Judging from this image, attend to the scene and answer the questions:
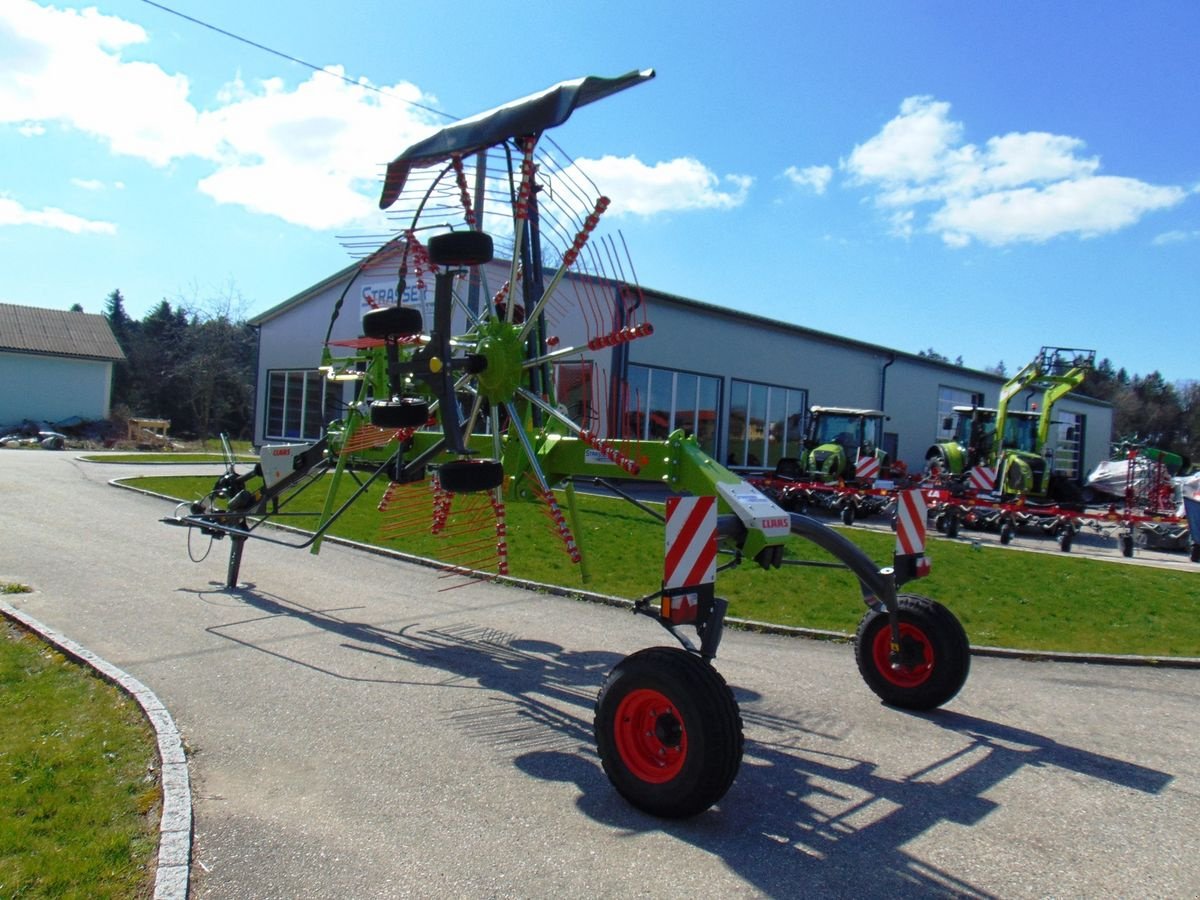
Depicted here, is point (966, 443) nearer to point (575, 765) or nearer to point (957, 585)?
point (957, 585)

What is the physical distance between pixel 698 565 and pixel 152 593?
22.7 ft

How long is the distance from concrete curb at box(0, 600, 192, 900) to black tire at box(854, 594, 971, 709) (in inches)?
176

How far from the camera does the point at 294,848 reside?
4.22m

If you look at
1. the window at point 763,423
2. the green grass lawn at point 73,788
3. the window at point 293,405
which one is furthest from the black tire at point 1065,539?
the window at point 293,405

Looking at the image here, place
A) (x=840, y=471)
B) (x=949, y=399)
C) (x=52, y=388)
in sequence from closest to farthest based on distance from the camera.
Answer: (x=840, y=471), (x=949, y=399), (x=52, y=388)

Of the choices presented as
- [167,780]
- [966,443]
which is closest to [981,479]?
[966,443]

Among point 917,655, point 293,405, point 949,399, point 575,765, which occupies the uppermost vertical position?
point 949,399

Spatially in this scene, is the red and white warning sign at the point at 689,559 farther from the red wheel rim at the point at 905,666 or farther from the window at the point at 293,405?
the window at the point at 293,405

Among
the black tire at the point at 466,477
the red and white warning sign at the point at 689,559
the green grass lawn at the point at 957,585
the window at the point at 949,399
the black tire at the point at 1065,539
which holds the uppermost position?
the window at the point at 949,399

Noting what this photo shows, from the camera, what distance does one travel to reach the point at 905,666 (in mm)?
6559

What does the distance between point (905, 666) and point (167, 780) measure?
4.68 metres

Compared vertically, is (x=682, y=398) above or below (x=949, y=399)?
below

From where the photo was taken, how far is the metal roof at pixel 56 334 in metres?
44.5

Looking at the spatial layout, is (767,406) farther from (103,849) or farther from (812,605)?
(103,849)
